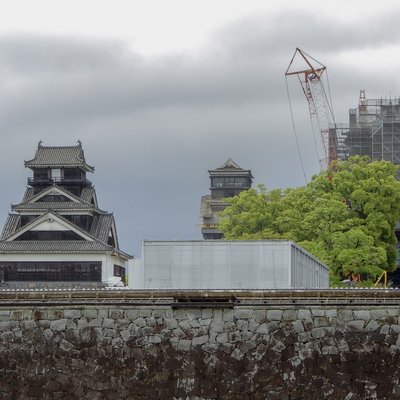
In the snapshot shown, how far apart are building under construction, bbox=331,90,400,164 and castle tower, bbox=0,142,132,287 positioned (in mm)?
23152

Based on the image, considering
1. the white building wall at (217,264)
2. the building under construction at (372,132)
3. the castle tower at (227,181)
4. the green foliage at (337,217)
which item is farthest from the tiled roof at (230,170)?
the white building wall at (217,264)

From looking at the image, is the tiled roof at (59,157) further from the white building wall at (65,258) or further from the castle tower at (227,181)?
the castle tower at (227,181)

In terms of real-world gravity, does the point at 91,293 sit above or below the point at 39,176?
below

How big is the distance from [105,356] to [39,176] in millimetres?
75771

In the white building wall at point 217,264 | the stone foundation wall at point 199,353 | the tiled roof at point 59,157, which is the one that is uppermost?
the tiled roof at point 59,157

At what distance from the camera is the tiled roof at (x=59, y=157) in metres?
102

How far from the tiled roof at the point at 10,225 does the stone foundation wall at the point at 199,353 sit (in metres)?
70.3

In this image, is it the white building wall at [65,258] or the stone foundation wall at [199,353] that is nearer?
the stone foundation wall at [199,353]

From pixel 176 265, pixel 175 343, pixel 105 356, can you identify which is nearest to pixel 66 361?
pixel 105 356

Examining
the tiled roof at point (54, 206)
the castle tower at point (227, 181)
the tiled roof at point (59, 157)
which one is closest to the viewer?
the tiled roof at point (54, 206)

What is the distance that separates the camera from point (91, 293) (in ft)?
97.6

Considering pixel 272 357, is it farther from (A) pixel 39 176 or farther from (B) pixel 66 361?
(A) pixel 39 176

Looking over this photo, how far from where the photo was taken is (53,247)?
95.6m

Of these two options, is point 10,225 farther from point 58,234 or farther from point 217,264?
point 217,264
